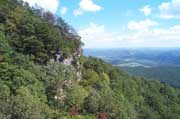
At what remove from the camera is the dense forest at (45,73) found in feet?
226

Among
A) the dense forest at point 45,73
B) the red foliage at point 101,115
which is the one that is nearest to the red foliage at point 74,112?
the dense forest at point 45,73

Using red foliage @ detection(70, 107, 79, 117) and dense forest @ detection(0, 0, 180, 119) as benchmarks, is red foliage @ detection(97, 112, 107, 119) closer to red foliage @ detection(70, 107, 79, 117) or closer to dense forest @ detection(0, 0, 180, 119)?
dense forest @ detection(0, 0, 180, 119)

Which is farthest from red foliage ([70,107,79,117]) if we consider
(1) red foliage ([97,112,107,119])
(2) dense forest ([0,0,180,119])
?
(1) red foliage ([97,112,107,119])

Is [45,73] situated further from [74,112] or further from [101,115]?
[101,115]

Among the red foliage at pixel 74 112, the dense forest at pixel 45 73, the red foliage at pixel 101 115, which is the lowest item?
the red foliage at pixel 101 115

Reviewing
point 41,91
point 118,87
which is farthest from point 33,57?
point 118,87

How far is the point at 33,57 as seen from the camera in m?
85.6

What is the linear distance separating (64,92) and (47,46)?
1186 centimetres

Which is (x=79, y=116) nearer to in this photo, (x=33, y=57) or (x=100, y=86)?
(x=33, y=57)

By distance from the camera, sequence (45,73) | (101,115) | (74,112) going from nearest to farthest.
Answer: (74,112)
(45,73)
(101,115)

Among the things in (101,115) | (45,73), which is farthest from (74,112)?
(45,73)

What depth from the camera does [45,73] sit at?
83000mm

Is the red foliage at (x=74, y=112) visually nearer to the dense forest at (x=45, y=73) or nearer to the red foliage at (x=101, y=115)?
the dense forest at (x=45, y=73)

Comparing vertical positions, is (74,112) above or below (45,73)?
below
